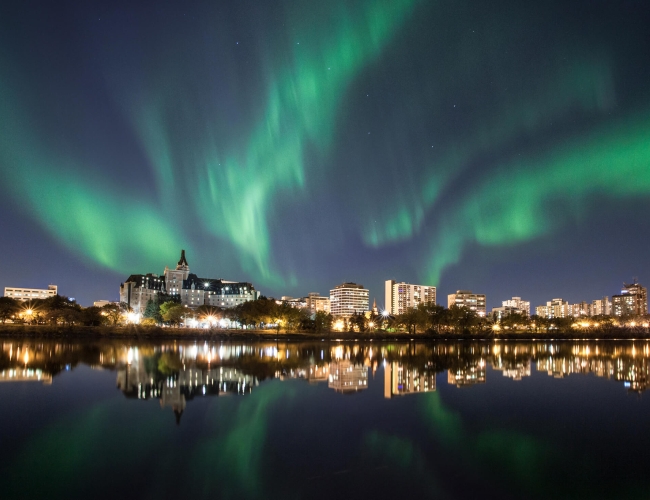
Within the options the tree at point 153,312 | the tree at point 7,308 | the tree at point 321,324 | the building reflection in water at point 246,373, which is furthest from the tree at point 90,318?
the building reflection in water at point 246,373

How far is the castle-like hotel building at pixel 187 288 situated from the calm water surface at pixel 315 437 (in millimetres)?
154145

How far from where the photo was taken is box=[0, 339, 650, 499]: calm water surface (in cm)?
1088

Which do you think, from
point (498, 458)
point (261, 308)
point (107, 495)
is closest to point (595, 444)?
point (498, 458)

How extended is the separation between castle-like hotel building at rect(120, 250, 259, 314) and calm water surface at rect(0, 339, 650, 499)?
154 m

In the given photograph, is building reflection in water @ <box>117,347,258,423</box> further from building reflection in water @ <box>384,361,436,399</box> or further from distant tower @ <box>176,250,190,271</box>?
distant tower @ <box>176,250,190,271</box>

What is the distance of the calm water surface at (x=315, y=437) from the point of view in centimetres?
1088

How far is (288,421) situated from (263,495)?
23.4ft

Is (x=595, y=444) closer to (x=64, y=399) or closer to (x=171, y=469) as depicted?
(x=171, y=469)

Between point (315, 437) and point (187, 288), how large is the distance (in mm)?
183970

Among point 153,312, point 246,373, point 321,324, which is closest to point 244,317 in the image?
point 321,324

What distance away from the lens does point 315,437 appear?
15094 millimetres

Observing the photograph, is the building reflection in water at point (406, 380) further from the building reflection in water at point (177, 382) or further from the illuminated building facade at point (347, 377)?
the building reflection in water at point (177, 382)

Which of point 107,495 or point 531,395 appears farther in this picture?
point 531,395

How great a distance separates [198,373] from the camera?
98.3 ft
